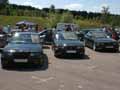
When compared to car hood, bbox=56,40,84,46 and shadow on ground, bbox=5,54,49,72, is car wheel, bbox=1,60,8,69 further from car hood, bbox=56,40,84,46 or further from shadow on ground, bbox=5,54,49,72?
car hood, bbox=56,40,84,46

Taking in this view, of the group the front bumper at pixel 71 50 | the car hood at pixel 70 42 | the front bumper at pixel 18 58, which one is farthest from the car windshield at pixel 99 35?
the front bumper at pixel 18 58

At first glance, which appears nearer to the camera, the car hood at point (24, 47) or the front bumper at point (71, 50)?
the car hood at point (24, 47)

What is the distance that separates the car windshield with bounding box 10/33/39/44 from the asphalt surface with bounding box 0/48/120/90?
1.24 meters

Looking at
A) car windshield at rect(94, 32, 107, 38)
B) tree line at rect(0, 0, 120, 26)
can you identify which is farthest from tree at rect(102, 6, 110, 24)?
car windshield at rect(94, 32, 107, 38)

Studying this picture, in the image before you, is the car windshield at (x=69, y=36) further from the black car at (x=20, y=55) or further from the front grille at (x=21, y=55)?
the front grille at (x=21, y=55)

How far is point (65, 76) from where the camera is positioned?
13.1 metres

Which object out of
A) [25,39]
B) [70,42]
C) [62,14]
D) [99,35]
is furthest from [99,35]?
[62,14]

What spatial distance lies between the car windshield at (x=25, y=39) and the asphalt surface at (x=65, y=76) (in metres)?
1.24

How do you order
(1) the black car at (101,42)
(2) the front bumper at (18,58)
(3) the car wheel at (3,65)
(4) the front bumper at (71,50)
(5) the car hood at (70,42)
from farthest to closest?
(1) the black car at (101,42)
(5) the car hood at (70,42)
(4) the front bumper at (71,50)
(3) the car wheel at (3,65)
(2) the front bumper at (18,58)

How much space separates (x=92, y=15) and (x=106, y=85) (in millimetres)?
83769

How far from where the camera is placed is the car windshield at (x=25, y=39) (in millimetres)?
16748

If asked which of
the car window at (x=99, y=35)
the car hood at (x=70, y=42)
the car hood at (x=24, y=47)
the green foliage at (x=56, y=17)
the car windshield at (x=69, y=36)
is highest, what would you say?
the car hood at (x=24, y=47)

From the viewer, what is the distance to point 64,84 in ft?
37.5

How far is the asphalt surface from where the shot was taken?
437 inches
